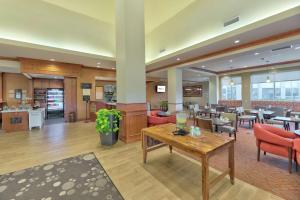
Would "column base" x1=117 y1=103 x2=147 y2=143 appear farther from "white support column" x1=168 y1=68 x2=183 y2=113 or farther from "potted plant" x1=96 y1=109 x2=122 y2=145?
"white support column" x1=168 y1=68 x2=183 y2=113

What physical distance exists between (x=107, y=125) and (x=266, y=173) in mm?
3471

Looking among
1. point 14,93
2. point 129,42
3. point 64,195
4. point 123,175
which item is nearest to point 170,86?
point 129,42

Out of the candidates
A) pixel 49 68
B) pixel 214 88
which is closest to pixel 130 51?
pixel 49 68

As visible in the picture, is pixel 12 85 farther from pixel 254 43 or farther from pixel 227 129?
pixel 254 43

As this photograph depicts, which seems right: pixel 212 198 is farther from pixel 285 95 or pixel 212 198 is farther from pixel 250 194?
pixel 285 95

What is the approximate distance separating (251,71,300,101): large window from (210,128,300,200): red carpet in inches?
293

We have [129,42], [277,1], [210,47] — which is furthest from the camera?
[210,47]

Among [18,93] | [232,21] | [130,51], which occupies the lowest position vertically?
[18,93]

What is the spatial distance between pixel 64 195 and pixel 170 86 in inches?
264

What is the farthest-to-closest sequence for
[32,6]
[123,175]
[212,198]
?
[32,6], [123,175], [212,198]

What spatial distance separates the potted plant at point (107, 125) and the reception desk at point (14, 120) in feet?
13.9

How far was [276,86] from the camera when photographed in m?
8.62

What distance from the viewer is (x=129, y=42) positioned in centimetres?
393

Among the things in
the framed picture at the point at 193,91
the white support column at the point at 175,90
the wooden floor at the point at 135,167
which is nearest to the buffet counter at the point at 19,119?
the wooden floor at the point at 135,167
